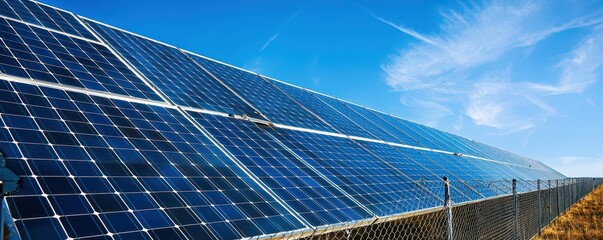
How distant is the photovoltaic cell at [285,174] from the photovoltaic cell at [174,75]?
3.18 feet

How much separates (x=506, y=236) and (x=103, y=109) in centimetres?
983

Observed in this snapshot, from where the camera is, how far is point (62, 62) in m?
8.51

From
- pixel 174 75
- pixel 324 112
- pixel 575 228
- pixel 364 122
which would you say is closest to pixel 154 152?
pixel 174 75

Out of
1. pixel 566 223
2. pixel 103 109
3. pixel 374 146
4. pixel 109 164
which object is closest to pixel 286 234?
pixel 109 164

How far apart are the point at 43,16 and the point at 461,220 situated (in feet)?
35.1

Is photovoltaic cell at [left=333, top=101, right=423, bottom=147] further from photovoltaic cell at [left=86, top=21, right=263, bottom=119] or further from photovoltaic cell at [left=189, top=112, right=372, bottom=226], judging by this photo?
photovoltaic cell at [left=189, top=112, right=372, bottom=226]

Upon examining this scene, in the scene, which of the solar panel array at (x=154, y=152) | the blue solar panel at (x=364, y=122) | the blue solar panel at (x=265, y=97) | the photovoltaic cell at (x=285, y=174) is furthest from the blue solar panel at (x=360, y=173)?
the blue solar panel at (x=364, y=122)

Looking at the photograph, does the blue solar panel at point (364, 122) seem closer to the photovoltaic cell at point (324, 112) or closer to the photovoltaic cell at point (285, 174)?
the photovoltaic cell at point (324, 112)

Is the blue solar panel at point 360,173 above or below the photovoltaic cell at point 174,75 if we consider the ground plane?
below

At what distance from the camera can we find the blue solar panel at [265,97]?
1282cm

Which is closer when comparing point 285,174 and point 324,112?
point 285,174

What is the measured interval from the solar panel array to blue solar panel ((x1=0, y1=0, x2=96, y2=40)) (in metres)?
0.06

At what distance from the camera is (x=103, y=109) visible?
289 inches

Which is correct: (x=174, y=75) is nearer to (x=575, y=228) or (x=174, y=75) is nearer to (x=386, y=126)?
(x=386, y=126)
